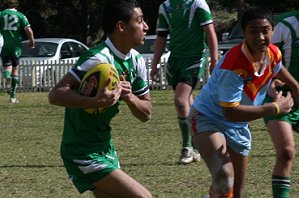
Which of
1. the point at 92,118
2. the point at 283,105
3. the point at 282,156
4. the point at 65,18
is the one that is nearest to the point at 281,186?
the point at 282,156

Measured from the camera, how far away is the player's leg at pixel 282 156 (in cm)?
652

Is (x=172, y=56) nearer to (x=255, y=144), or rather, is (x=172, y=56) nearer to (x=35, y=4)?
(x=255, y=144)

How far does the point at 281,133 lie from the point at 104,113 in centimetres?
175

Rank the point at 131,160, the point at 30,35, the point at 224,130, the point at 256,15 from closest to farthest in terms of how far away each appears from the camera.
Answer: the point at 256,15 < the point at 224,130 < the point at 131,160 < the point at 30,35

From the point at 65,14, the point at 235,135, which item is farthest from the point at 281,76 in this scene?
the point at 65,14

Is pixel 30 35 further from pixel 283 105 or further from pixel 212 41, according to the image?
pixel 283 105

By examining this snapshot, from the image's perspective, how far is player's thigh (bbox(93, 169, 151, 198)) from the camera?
5223mm

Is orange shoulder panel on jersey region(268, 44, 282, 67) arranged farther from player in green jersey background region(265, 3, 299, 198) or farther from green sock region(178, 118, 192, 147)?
green sock region(178, 118, 192, 147)

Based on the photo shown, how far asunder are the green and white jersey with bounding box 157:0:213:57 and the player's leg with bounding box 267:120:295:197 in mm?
2926

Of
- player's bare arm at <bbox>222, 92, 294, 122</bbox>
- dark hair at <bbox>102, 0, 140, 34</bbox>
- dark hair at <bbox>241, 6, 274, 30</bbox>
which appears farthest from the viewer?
dark hair at <bbox>241, 6, 274, 30</bbox>

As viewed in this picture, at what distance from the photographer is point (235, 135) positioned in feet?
20.4

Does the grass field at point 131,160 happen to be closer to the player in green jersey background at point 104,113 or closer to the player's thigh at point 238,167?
the player's thigh at point 238,167

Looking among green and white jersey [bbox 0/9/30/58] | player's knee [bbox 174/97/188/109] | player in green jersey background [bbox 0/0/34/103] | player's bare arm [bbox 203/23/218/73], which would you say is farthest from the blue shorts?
green and white jersey [bbox 0/9/30/58]

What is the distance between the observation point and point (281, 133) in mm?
6605
